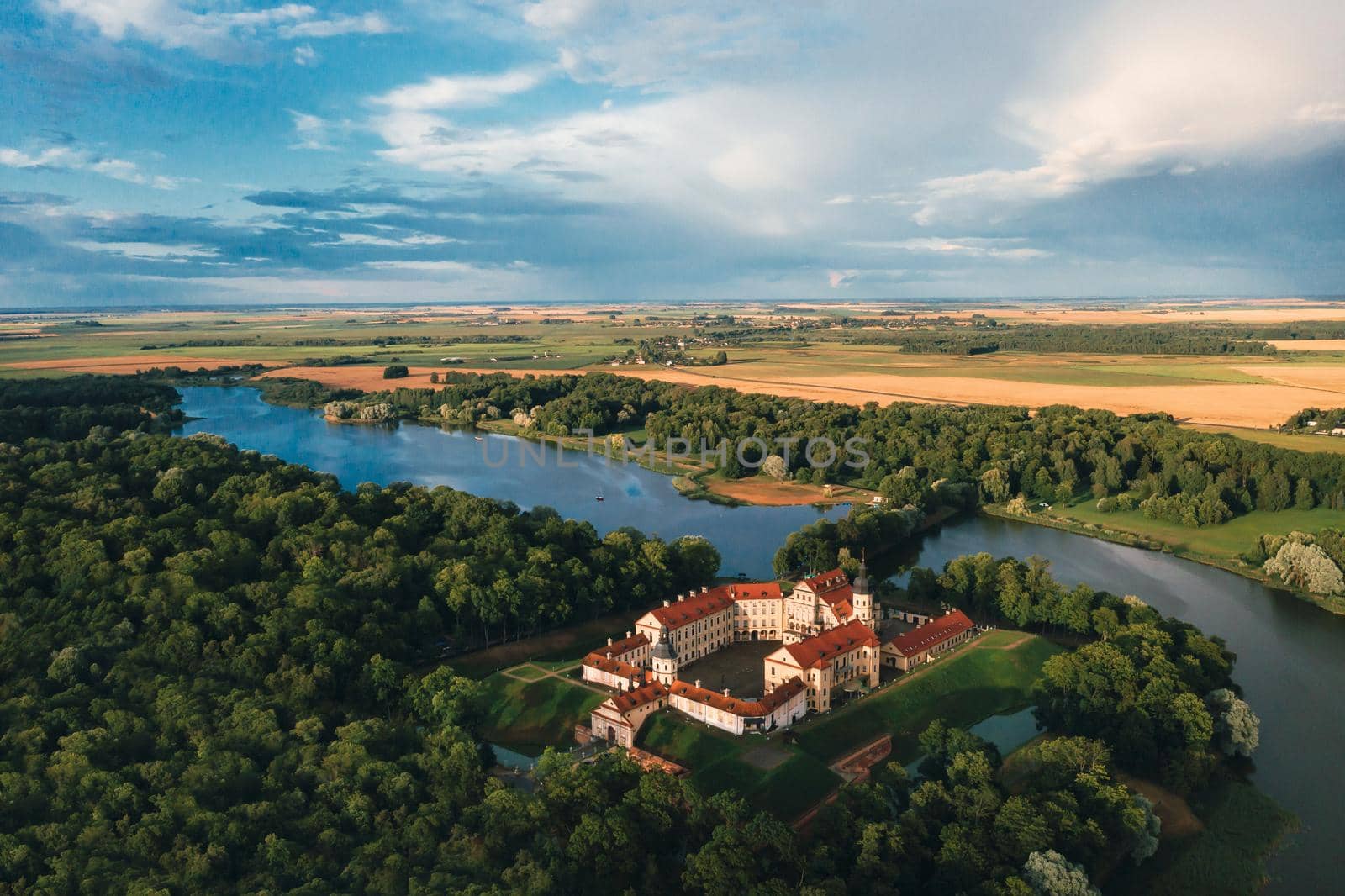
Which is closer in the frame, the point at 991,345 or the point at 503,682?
the point at 503,682

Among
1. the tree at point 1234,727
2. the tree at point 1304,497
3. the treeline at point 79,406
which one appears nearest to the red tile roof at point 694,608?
the tree at point 1234,727

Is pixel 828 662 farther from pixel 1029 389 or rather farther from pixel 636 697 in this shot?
pixel 1029 389

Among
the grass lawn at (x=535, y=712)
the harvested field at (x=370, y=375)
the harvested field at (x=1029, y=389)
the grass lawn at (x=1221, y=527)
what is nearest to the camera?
the grass lawn at (x=535, y=712)

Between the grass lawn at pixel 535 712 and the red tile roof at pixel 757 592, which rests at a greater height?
the red tile roof at pixel 757 592

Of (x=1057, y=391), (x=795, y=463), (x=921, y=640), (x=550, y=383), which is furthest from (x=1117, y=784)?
(x=550, y=383)

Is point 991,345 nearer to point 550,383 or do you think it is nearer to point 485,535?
point 550,383

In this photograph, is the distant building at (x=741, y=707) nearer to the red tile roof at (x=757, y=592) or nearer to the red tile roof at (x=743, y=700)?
the red tile roof at (x=743, y=700)
